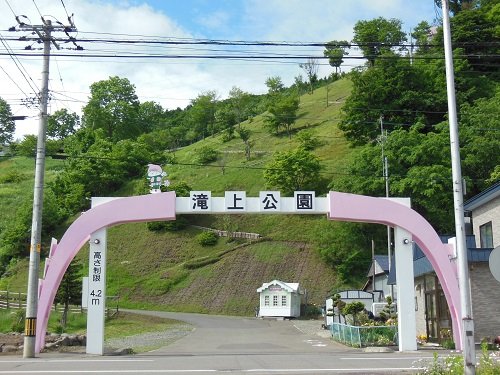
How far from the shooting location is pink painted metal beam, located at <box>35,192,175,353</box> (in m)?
19.4

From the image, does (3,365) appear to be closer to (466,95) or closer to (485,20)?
(466,95)

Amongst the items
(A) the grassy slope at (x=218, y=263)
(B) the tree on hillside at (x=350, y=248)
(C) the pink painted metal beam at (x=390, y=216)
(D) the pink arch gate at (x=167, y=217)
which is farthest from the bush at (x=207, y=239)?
(C) the pink painted metal beam at (x=390, y=216)

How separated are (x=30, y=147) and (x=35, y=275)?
75.8m

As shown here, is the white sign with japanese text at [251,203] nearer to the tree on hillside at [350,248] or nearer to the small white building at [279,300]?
the small white building at [279,300]

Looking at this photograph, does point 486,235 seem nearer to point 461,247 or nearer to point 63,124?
point 461,247

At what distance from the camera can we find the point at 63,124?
11144 cm

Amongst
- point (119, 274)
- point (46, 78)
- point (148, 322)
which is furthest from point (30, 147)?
point (46, 78)

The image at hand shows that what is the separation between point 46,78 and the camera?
63.0ft

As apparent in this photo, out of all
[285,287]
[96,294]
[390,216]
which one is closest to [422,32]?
[285,287]

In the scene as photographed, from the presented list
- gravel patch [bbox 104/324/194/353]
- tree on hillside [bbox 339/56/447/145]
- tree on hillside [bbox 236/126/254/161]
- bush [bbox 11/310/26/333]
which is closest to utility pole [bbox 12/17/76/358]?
gravel patch [bbox 104/324/194/353]

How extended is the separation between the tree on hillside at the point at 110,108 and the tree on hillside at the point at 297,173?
42.8m

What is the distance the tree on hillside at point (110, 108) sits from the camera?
105 m

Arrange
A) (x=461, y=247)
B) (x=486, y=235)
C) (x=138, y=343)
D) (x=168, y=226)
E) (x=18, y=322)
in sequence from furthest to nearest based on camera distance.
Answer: (x=168, y=226) < (x=18, y=322) < (x=486, y=235) < (x=138, y=343) < (x=461, y=247)

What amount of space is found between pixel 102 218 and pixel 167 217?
219 cm
